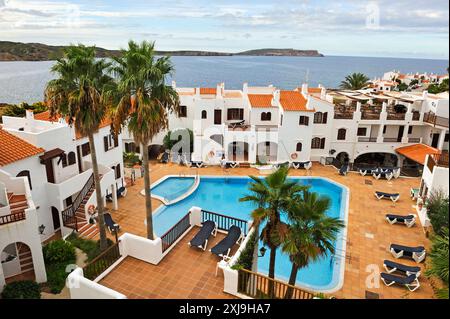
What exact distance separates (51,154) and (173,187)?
1058 cm

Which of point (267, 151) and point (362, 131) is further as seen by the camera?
point (267, 151)

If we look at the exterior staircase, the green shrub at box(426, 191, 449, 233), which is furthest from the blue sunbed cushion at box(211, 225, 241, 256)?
the exterior staircase

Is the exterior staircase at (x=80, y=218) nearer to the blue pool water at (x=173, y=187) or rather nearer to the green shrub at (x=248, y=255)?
the blue pool water at (x=173, y=187)

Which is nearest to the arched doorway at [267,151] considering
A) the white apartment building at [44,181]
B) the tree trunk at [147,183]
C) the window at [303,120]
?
the window at [303,120]

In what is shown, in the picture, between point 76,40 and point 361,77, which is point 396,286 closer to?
point 76,40

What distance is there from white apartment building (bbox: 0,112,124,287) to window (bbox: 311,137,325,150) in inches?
798

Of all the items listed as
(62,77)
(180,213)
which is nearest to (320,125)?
(180,213)

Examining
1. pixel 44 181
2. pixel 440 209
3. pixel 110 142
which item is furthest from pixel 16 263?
pixel 440 209

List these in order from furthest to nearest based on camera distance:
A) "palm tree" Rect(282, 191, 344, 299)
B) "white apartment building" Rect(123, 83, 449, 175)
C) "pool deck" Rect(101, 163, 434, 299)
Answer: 1. "white apartment building" Rect(123, 83, 449, 175)
2. "pool deck" Rect(101, 163, 434, 299)
3. "palm tree" Rect(282, 191, 344, 299)

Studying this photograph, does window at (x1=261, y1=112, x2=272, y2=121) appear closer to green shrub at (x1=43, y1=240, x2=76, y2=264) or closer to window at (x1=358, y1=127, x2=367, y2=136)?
window at (x1=358, y1=127, x2=367, y2=136)

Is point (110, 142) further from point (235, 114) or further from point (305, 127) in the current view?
point (305, 127)

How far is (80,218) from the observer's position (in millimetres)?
18359

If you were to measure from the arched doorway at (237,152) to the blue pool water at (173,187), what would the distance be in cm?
620

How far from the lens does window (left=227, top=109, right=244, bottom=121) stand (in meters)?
33.8
